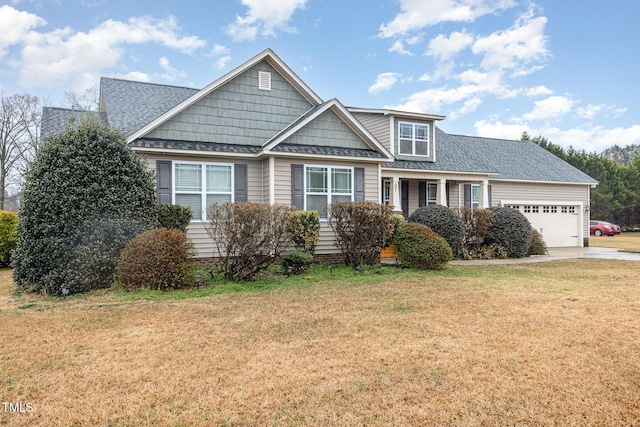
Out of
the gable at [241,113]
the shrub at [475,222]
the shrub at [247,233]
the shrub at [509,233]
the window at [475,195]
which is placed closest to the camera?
A: the shrub at [247,233]

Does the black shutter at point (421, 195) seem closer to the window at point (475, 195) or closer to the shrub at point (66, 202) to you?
the window at point (475, 195)

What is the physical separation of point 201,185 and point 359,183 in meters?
4.94

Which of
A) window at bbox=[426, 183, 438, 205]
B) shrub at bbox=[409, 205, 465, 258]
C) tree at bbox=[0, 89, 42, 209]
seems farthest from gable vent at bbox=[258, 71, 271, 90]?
tree at bbox=[0, 89, 42, 209]

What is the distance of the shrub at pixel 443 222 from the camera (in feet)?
43.4

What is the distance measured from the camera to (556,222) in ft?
67.9

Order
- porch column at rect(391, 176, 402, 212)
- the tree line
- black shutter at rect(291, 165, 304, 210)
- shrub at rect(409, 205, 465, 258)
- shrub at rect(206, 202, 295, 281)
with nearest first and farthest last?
shrub at rect(206, 202, 295, 281) < black shutter at rect(291, 165, 304, 210) < shrub at rect(409, 205, 465, 258) < porch column at rect(391, 176, 402, 212) < the tree line

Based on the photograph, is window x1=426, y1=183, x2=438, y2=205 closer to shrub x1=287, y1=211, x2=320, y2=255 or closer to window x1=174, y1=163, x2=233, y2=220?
shrub x1=287, y1=211, x2=320, y2=255

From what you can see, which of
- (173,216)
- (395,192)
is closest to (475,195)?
(395,192)

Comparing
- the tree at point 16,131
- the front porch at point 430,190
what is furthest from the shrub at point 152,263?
the tree at point 16,131

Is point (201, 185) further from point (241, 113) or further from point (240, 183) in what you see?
point (241, 113)

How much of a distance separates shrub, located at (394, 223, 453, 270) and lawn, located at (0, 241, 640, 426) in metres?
3.00

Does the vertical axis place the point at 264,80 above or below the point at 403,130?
above

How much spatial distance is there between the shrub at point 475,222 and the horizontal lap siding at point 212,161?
7.42m

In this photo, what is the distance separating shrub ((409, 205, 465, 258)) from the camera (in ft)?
43.4
